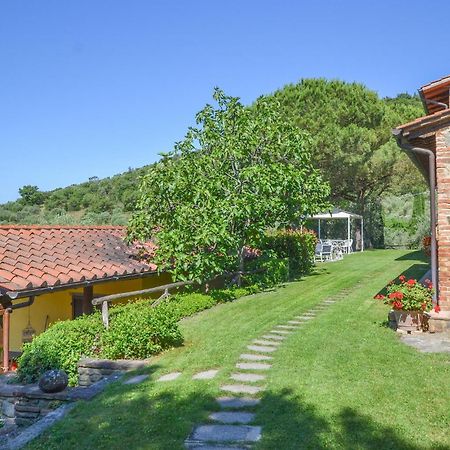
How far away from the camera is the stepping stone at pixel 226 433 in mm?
4914

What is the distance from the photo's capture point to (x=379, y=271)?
63.8 feet

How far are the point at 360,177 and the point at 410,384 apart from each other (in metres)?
25.6

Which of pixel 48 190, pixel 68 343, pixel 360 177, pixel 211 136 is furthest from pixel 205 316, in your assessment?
pixel 48 190

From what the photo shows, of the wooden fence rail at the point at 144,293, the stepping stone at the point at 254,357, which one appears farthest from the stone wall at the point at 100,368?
the stepping stone at the point at 254,357

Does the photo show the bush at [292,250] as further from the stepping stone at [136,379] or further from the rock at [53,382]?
the rock at [53,382]

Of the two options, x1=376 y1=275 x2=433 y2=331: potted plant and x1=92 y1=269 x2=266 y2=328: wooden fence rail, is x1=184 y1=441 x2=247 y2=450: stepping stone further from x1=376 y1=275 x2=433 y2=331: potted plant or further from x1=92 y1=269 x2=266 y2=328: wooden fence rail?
x1=376 y1=275 x2=433 y2=331: potted plant

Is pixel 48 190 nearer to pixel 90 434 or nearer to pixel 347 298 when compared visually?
pixel 347 298

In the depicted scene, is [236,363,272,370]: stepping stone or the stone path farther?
[236,363,272,370]: stepping stone

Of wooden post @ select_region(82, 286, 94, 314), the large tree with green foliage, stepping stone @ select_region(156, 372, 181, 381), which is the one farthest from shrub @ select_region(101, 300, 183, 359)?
the large tree with green foliage

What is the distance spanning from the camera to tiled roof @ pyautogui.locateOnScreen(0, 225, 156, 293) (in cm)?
984

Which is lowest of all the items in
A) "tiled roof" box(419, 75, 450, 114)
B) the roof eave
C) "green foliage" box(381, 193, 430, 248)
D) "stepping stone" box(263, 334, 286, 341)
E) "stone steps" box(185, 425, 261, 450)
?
"stone steps" box(185, 425, 261, 450)

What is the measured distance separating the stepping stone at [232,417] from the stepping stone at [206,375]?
1297 millimetres

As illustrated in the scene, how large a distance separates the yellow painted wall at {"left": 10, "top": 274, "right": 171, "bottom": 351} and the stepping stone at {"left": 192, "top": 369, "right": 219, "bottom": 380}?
565cm

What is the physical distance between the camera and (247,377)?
22.5 feet
